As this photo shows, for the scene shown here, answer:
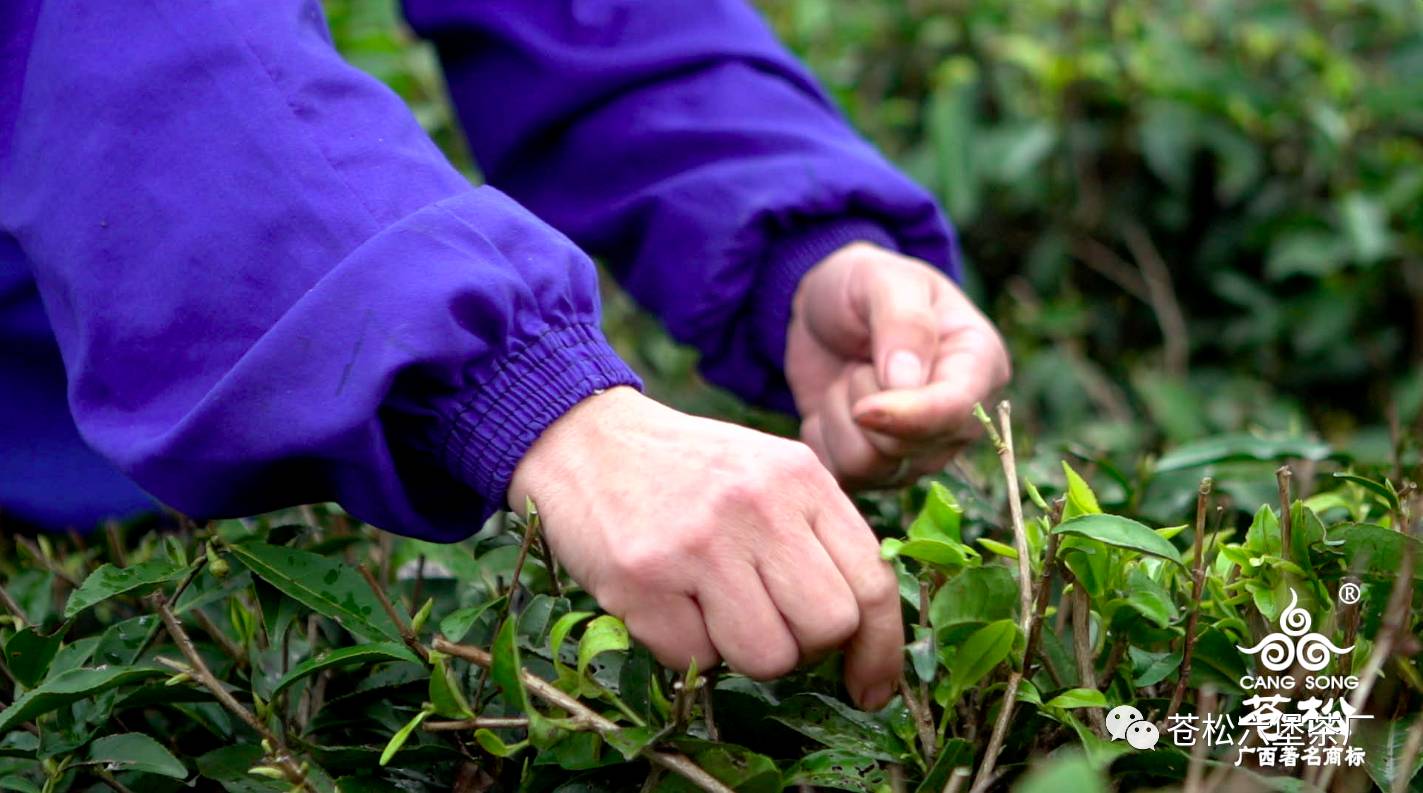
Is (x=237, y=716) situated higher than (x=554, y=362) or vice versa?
(x=554, y=362)

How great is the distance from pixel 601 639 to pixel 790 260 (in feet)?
2.57

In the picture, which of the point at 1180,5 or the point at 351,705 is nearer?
the point at 351,705

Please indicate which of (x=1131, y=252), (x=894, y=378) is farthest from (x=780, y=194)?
(x=1131, y=252)

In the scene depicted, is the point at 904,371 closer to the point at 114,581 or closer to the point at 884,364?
the point at 884,364

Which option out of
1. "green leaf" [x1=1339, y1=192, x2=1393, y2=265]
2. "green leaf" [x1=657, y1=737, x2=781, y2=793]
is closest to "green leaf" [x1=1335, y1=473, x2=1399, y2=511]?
"green leaf" [x1=657, y1=737, x2=781, y2=793]

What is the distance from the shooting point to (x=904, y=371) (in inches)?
50.8

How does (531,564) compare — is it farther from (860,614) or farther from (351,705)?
(860,614)

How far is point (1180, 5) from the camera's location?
2502mm

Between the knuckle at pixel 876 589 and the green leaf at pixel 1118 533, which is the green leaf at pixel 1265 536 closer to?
the green leaf at pixel 1118 533

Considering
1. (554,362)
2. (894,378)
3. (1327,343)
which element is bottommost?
(1327,343)

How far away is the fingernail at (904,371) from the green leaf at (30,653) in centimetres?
71

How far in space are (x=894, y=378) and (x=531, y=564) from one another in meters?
0.39

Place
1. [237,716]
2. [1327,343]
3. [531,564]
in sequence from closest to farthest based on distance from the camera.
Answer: [237,716] < [531,564] < [1327,343]

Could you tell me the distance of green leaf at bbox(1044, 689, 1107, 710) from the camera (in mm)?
856
